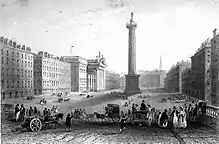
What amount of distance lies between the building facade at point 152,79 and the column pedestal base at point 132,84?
9.2 inches

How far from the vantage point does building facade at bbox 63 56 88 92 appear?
358 inches

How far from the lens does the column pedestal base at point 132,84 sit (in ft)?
31.5

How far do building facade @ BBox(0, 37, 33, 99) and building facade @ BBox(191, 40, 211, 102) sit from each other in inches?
258

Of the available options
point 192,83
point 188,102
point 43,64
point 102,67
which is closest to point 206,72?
point 192,83

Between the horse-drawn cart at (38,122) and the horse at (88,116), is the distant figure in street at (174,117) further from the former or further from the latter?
the horse-drawn cart at (38,122)

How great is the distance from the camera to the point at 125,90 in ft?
34.3

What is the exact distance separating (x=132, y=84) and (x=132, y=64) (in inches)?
64.9

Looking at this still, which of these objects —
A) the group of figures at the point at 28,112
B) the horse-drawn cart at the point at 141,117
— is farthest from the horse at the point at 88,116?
the horse-drawn cart at the point at 141,117

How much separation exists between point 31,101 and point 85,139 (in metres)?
3.06

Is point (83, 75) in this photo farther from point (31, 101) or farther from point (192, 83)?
point (192, 83)

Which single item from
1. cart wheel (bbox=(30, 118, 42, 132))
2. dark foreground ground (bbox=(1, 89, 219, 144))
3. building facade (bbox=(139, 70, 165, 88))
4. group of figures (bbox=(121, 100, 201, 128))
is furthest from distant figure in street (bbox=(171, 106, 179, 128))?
cart wheel (bbox=(30, 118, 42, 132))

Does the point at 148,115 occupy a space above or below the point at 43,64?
below

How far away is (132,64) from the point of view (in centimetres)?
890

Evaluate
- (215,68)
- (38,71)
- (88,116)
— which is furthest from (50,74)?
(215,68)
